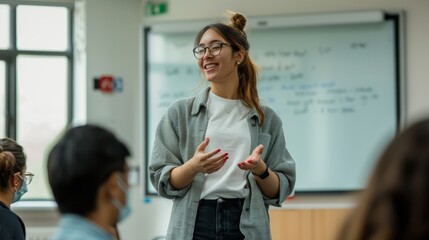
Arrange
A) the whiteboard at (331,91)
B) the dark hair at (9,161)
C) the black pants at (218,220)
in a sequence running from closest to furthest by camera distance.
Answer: the black pants at (218,220) → the dark hair at (9,161) → the whiteboard at (331,91)

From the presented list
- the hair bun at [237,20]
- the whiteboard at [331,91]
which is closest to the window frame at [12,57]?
the whiteboard at [331,91]

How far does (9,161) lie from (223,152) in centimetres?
88

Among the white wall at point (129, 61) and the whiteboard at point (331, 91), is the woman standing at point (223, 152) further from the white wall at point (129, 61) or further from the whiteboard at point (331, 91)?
the white wall at point (129, 61)

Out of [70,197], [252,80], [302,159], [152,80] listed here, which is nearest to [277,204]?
[252,80]

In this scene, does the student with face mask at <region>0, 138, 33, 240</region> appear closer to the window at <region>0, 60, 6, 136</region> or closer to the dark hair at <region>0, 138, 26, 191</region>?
the dark hair at <region>0, 138, 26, 191</region>

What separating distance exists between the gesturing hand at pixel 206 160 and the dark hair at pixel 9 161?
0.84 meters

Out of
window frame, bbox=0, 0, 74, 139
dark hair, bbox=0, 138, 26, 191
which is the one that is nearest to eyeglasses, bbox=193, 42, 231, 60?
dark hair, bbox=0, 138, 26, 191

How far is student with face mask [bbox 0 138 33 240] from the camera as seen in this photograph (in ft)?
8.37

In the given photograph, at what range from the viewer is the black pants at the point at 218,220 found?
236cm

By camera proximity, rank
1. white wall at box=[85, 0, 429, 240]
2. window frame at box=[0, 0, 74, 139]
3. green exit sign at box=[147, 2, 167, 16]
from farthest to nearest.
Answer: window frame at box=[0, 0, 74, 139], green exit sign at box=[147, 2, 167, 16], white wall at box=[85, 0, 429, 240]

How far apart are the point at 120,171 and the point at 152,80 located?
165 inches

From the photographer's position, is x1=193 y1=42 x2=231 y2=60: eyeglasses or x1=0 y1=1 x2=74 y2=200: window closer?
x1=193 y1=42 x2=231 y2=60: eyeglasses

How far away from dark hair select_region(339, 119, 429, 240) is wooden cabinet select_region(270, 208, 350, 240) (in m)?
3.96

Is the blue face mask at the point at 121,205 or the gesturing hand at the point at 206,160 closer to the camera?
the blue face mask at the point at 121,205
